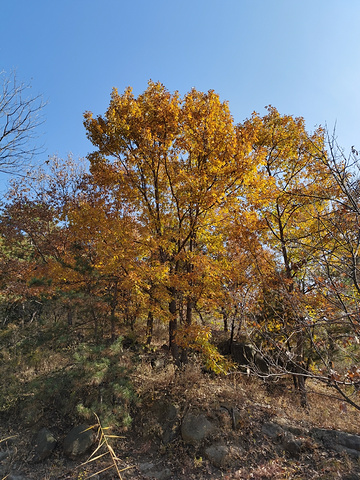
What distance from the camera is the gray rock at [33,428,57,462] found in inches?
264

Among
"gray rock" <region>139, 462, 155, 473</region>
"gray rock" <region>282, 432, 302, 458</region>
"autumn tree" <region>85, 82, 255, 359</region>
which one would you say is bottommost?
"gray rock" <region>139, 462, 155, 473</region>

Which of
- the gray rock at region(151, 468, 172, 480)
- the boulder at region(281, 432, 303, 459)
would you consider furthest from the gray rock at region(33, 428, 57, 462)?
the boulder at region(281, 432, 303, 459)

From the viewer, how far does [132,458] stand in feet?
21.5

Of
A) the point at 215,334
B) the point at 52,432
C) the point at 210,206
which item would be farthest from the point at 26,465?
the point at 215,334

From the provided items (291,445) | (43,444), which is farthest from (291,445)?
(43,444)

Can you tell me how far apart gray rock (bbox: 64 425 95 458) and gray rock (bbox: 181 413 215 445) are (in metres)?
2.49

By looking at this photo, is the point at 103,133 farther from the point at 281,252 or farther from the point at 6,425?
the point at 6,425

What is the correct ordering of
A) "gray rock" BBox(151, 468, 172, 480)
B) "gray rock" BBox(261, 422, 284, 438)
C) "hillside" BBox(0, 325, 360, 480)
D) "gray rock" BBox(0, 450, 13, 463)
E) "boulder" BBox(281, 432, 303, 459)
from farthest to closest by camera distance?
"gray rock" BBox(261, 422, 284, 438) → "gray rock" BBox(0, 450, 13, 463) → "boulder" BBox(281, 432, 303, 459) → "hillside" BBox(0, 325, 360, 480) → "gray rock" BBox(151, 468, 172, 480)

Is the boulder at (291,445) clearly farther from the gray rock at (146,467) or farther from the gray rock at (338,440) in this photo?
the gray rock at (146,467)

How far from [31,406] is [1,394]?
4.18 ft

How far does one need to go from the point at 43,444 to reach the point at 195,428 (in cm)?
407

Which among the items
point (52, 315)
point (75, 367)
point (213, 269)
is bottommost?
point (75, 367)

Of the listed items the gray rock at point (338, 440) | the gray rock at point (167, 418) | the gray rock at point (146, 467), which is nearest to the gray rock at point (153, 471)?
the gray rock at point (146, 467)

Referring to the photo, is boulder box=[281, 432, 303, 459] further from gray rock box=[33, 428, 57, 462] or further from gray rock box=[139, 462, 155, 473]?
gray rock box=[33, 428, 57, 462]
